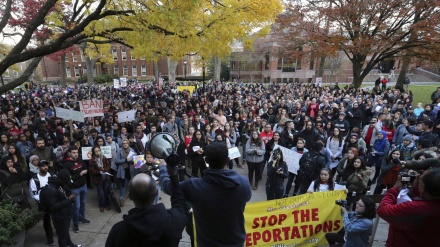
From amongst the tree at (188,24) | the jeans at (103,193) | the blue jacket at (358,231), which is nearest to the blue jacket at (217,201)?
the blue jacket at (358,231)

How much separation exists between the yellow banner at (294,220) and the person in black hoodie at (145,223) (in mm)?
2794

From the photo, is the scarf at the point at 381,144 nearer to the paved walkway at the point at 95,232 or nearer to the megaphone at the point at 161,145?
the paved walkway at the point at 95,232

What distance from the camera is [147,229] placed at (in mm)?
1717

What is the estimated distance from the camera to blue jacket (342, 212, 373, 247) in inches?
143

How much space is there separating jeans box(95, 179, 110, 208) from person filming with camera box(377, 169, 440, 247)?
583 cm

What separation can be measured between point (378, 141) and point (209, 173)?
6725 millimetres

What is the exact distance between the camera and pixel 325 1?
794 inches

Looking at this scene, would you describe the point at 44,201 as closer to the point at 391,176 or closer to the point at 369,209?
the point at 369,209

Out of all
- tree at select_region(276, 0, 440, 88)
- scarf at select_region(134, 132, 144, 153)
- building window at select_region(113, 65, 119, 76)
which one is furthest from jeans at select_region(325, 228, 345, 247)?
building window at select_region(113, 65, 119, 76)

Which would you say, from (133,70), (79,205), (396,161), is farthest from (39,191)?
(133,70)

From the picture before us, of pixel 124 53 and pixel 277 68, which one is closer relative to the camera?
pixel 277 68

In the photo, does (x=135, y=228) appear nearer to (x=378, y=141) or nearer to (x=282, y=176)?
(x=282, y=176)

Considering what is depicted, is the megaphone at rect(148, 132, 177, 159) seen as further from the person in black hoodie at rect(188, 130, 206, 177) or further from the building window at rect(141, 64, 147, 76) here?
the building window at rect(141, 64, 147, 76)

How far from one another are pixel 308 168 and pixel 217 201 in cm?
431
